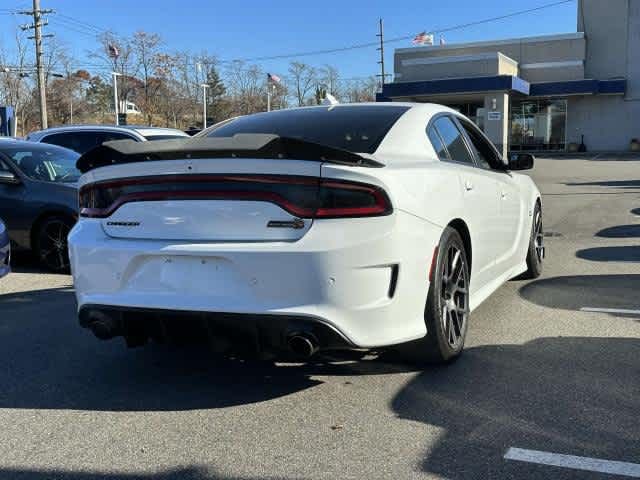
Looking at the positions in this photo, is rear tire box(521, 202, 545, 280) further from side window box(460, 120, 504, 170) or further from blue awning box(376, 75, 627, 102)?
blue awning box(376, 75, 627, 102)

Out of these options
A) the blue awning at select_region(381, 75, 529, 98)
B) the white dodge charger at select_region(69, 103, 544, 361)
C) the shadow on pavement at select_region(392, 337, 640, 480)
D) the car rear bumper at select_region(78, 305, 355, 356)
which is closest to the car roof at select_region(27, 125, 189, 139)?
the white dodge charger at select_region(69, 103, 544, 361)

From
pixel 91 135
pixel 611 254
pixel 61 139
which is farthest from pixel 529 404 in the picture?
pixel 61 139

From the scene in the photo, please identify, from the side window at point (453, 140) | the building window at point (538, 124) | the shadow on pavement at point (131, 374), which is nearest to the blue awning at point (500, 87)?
the building window at point (538, 124)

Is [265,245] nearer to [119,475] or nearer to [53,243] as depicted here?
[119,475]

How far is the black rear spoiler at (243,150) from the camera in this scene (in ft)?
10.8

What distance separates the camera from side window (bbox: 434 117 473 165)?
471cm

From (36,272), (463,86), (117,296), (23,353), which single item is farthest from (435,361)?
(463,86)

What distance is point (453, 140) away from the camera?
4.88 m

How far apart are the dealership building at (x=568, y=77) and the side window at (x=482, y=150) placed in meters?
29.0

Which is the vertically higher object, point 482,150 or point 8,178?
point 482,150

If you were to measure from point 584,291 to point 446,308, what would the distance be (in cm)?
265

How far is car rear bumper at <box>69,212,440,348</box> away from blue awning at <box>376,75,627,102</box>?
29912 millimetres

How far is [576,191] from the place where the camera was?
16.1 metres

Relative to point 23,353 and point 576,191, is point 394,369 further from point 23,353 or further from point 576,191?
point 576,191
